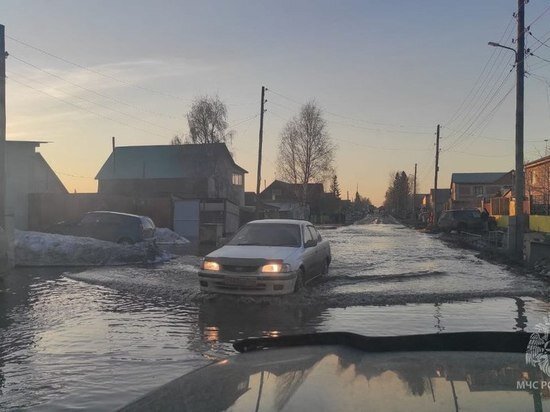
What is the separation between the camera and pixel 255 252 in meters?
10.0

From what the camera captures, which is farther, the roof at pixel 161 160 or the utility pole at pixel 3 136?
the roof at pixel 161 160

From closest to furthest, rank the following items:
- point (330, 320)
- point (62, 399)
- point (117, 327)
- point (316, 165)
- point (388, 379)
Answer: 1. point (388, 379)
2. point (62, 399)
3. point (117, 327)
4. point (330, 320)
5. point (316, 165)

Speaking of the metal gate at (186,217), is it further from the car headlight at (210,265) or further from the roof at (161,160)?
the roof at (161,160)

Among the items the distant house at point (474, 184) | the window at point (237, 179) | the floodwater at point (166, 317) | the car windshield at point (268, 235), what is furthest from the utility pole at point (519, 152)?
the distant house at point (474, 184)

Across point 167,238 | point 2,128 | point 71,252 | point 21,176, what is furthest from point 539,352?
point 21,176

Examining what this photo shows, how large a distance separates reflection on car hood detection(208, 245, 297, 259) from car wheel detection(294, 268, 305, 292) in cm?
43

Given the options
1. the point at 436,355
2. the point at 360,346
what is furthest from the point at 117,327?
the point at 436,355

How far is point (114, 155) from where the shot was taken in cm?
5812

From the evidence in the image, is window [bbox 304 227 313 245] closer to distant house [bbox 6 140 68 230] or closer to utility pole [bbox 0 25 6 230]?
utility pole [bbox 0 25 6 230]

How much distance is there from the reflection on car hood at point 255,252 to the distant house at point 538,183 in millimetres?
29751

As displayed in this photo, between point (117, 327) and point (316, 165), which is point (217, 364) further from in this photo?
point (316, 165)

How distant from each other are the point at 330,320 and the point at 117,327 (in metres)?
3.13

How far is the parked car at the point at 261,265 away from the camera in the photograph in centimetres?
947

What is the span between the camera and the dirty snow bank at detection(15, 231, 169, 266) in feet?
52.2
